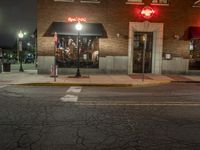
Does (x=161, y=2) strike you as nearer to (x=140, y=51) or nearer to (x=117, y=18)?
(x=117, y=18)

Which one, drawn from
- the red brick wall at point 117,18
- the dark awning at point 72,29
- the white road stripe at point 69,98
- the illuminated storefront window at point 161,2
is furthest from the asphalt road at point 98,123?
the illuminated storefront window at point 161,2

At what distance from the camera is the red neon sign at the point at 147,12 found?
925 inches

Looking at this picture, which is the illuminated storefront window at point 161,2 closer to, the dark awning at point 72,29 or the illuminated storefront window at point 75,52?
the dark awning at point 72,29

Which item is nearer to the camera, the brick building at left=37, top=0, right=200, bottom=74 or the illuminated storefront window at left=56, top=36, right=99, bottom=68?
the brick building at left=37, top=0, right=200, bottom=74

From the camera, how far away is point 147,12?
2355cm

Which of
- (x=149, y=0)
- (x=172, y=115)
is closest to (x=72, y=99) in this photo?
(x=172, y=115)

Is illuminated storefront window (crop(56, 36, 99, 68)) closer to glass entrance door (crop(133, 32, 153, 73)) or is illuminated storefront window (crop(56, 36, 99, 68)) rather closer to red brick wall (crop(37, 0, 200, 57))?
red brick wall (crop(37, 0, 200, 57))

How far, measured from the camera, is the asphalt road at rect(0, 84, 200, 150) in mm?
6375

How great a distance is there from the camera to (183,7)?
78.8ft

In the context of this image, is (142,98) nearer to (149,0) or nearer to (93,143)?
(93,143)

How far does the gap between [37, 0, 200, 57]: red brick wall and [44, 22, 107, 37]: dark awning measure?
369 millimetres

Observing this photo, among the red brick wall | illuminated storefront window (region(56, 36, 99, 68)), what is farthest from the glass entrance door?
illuminated storefront window (region(56, 36, 99, 68))

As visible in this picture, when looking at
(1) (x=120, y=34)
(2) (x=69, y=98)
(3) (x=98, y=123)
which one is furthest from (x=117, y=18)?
(3) (x=98, y=123)

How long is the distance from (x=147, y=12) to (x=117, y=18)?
2240 mm
